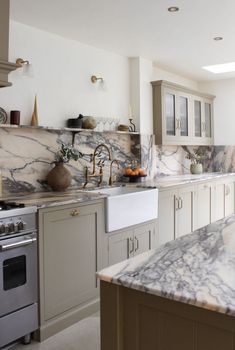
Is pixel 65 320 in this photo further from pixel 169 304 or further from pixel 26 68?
pixel 26 68

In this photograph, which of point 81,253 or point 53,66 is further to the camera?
point 53,66

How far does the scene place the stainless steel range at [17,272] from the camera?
2.35 m

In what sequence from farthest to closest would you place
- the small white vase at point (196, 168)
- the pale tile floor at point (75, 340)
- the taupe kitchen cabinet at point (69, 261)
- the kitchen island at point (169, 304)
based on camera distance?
the small white vase at point (196, 168) < the taupe kitchen cabinet at point (69, 261) < the pale tile floor at point (75, 340) < the kitchen island at point (169, 304)

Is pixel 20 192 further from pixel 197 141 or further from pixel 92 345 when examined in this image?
pixel 197 141

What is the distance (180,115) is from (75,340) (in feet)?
11.7

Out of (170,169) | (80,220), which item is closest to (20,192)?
(80,220)

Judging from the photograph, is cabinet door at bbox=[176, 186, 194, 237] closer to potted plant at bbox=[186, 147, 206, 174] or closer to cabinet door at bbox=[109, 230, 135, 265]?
cabinet door at bbox=[109, 230, 135, 265]

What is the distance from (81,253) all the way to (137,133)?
208 cm

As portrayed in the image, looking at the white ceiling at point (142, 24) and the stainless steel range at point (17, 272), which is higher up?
the white ceiling at point (142, 24)

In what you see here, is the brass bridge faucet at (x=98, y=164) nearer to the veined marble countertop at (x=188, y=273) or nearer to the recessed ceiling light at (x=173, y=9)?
the recessed ceiling light at (x=173, y=9)

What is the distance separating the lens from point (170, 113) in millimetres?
5066

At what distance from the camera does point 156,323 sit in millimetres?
1176

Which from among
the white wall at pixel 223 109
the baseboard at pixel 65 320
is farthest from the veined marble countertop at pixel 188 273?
the white wall at pixel 223 109

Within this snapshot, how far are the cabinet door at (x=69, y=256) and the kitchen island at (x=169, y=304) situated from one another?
1363 mm
